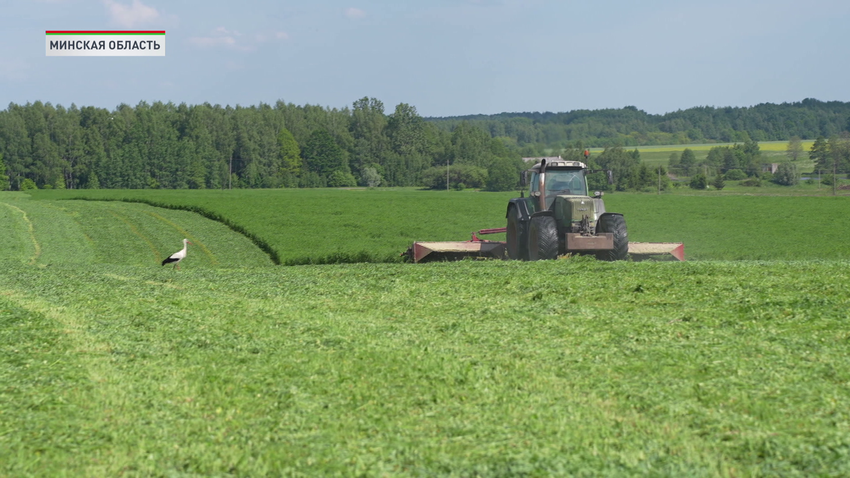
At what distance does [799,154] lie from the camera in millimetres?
93312

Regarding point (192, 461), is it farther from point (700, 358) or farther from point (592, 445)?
point (700, 358)

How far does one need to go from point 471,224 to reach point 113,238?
1526cm

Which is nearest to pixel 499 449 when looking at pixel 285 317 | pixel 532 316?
pixel 532 316

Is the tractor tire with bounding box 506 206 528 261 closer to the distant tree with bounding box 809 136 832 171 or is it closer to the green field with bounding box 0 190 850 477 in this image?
the green field with bounding box 0 190 850 477

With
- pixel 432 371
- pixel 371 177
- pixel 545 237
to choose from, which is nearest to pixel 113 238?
pixel 545 237

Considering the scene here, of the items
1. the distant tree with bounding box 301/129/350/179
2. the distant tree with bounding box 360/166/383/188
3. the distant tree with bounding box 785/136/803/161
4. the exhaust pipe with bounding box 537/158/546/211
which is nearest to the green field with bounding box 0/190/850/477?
the exhaust pipe with bounding box 537/158/546/211

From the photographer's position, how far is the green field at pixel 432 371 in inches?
208

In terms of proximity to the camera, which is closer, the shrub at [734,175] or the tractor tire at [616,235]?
the tractor tire at [616,235]

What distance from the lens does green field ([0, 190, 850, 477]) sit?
208 inches

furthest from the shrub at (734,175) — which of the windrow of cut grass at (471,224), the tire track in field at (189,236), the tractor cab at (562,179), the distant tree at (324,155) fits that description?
the tractor cab at (562,179)

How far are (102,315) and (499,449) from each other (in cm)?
742

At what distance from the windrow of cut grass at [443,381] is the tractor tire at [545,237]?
430 cm

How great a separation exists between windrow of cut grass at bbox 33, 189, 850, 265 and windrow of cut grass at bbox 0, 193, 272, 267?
4.31 feet

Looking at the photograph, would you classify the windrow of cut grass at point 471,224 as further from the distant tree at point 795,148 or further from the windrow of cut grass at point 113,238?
the distant tree at point 795,148
